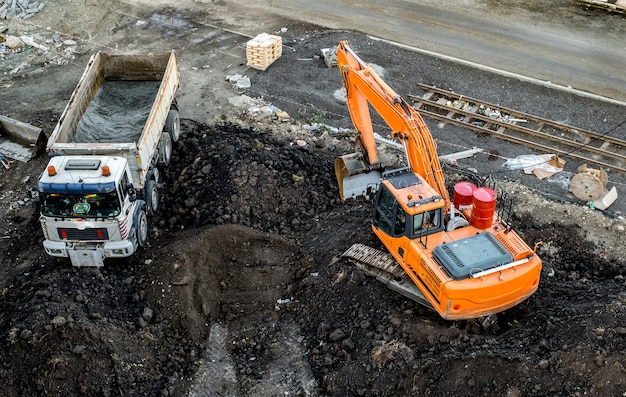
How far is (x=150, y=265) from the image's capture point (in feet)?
48.0

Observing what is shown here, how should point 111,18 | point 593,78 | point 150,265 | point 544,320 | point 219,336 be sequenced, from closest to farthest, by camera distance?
point 544,320 → point 219,336 → point 150,265 → point 593,78 → point 111,18

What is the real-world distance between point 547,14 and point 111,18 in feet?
56.5

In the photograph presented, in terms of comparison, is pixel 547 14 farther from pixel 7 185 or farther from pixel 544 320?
pixel 7 185

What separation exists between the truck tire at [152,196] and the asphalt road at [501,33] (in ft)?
39.6

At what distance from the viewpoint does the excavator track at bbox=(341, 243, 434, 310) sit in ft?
43.3

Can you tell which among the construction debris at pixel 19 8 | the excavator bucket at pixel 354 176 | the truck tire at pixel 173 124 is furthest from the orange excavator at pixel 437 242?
the construction debris at pixel 19 8

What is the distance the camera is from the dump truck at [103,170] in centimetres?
1393

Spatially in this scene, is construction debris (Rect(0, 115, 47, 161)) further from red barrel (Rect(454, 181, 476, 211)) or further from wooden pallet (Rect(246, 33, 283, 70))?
red barrel (Rect(454, 181, 476, 211))

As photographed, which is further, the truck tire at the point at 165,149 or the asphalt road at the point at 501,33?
the asphalt road at the point at 501,33

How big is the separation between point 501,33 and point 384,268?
15.0 metres

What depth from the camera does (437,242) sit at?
12.9 metres

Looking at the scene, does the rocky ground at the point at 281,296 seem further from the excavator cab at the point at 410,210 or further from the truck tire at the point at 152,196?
the excavator cab at the point at 410,210

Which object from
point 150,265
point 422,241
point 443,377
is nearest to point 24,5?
point 150,265

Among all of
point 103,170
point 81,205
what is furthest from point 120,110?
point 81,205
